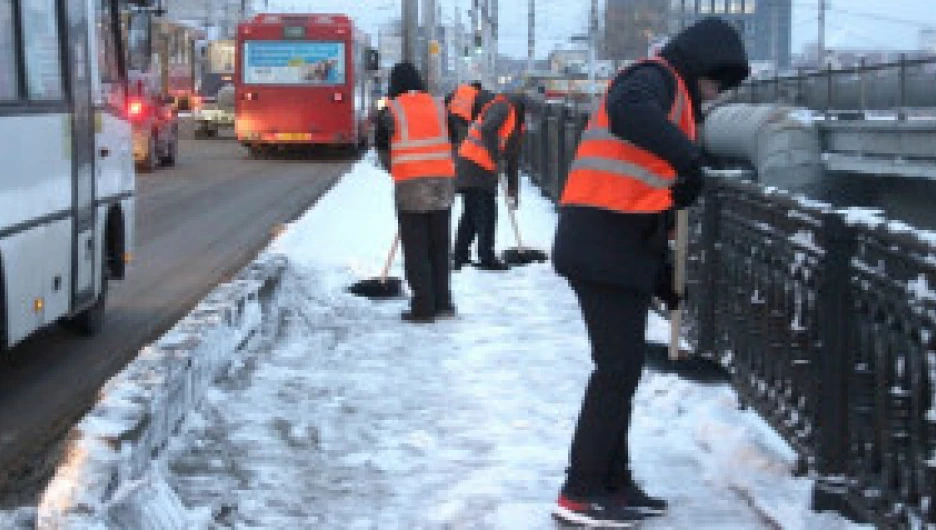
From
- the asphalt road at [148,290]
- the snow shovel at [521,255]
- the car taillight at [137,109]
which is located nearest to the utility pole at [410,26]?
the asphalt road at [148,290]

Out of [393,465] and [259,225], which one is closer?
[393,465]

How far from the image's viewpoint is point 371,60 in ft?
119

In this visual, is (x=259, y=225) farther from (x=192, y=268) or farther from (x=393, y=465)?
(x=393, y=465)

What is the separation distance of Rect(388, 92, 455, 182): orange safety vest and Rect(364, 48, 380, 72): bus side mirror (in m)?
26.0

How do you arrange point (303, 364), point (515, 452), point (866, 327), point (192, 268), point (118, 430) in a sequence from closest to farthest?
1. point (866, 327)
2. point (118, 430)
3. point (515, 452)
4. point (303, 364)
5. point (192, 268)

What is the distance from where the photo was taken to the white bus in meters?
7.19

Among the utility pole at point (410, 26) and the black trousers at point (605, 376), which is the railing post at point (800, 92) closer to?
the utility pole at point (410, 26)

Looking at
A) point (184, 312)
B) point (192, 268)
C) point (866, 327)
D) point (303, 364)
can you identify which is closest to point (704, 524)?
point (866, 327)

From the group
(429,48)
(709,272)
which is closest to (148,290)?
(709,272)

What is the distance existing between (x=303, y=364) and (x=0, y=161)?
7.06 feet

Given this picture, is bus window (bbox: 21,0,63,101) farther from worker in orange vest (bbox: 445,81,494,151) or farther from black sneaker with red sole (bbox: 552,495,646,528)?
worker in orange vest (bbox: 445,81,494,151)

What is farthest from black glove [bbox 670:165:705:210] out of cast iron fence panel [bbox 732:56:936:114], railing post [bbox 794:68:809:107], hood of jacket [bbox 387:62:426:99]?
railing post [bbox 794:68:809:107]

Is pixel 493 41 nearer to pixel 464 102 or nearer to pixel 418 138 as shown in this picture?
pixel 464 102

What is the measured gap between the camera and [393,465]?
5918mm
